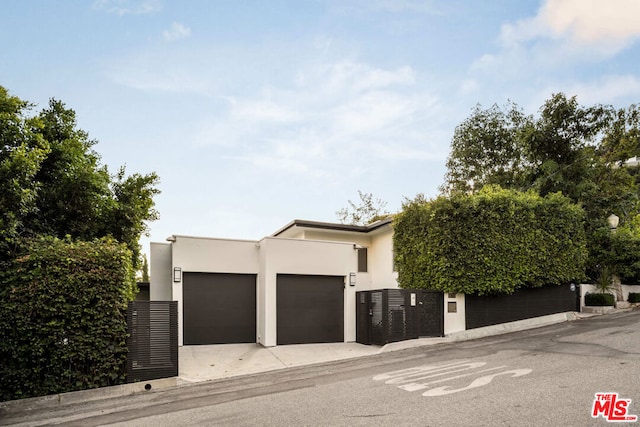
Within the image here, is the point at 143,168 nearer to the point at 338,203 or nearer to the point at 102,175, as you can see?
the point at 102,175

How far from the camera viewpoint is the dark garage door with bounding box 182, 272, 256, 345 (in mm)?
13773

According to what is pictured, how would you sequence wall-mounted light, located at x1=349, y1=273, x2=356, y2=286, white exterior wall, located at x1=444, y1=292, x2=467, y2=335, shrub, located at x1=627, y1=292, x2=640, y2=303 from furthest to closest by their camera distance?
1. shrub, located at x1=627, y1=292, x2=640, y2=303
2. wall-mounted light, located at x1=349, y1=273, x2=356, y2=286
3. white exterior wall, located at x1=444, y1=292, x2=467, y2=335

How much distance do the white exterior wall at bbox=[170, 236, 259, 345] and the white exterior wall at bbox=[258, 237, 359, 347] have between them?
2.01 feet

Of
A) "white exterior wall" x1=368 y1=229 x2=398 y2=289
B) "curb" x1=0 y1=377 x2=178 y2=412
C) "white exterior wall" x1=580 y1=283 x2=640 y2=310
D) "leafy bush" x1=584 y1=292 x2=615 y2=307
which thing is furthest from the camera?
"white exterior wall" x1=368 y1=229 x2=398 y2=289

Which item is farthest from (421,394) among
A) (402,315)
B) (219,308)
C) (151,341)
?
(219,308)

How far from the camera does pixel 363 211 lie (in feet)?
120

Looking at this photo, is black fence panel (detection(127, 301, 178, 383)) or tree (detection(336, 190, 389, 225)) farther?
tree (detection(336, 190, 389, 225))

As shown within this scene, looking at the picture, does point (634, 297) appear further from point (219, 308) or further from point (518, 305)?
point (219, 308)

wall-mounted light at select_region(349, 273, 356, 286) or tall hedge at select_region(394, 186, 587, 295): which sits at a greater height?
tall hedge at select_region(394, 186, 587, 295)

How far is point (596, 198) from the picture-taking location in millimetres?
18047

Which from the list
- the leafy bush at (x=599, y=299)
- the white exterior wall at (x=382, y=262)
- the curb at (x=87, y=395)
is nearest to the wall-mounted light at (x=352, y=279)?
the white exterior wall at (x=382, y=262)

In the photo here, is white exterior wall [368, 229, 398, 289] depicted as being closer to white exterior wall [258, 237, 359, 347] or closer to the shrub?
white exterior wall [258, 237, 359, 347]

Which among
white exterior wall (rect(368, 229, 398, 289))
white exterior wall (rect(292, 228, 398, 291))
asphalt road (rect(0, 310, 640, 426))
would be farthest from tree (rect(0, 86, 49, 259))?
white exterior wall (rect(368, 229, 398, 289))

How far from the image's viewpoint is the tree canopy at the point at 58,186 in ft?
29.2
